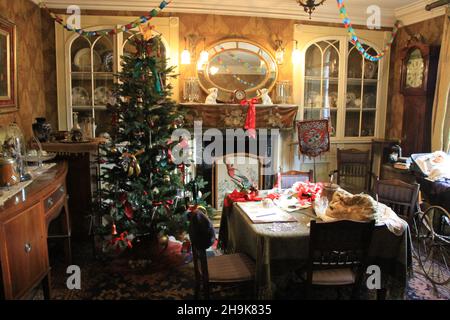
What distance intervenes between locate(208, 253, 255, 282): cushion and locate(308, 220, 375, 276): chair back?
43 cm

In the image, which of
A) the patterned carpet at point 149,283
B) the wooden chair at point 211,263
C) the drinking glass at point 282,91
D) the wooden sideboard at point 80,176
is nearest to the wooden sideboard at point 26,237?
the patterned carpet at point 149,283

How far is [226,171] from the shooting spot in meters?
4.53

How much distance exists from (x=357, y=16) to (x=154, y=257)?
405 cm

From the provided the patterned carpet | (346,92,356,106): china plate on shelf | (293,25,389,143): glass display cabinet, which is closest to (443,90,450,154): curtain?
(293,25,389,143): glass display cabinet

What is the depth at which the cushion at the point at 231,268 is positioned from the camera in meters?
2.40

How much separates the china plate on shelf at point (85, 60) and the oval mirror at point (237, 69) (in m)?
1.27

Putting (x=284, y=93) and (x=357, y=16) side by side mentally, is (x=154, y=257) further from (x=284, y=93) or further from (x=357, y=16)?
(x=357, y=16)

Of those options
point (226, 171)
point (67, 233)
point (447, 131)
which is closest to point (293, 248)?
point (67, 233)

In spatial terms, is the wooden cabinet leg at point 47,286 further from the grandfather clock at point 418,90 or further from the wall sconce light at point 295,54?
the grandfather clock at point 418,90

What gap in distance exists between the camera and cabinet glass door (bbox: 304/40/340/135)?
513 cm

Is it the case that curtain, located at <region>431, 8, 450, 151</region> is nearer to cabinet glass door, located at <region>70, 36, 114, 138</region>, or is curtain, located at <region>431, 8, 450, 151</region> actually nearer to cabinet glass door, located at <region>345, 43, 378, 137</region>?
cabinet glass door, located at <region>345, 43, 378, 137</region>

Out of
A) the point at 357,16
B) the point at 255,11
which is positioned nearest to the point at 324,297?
the point at 255,11

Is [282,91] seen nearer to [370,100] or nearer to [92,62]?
[370,100]

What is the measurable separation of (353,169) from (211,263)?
10.8 feet
